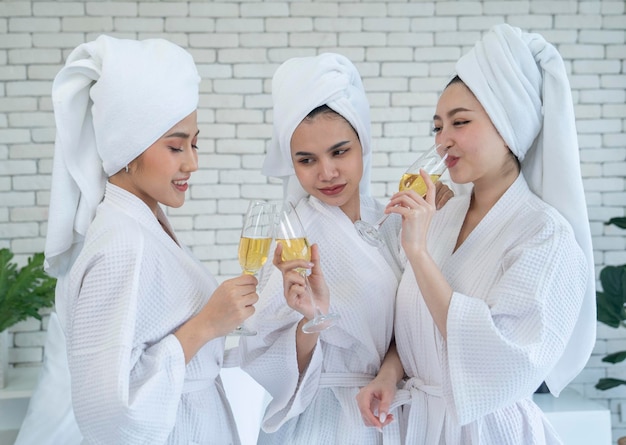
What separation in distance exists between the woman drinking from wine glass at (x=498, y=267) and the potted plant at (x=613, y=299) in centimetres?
222

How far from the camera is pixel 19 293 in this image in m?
3.95

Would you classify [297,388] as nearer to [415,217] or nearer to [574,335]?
[415,217]

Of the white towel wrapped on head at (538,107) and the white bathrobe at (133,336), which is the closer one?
the white bathrobe at (133,336)

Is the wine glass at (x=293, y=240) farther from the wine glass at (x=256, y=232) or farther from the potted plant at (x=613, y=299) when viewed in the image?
the potted plant at (x=613, y=299)

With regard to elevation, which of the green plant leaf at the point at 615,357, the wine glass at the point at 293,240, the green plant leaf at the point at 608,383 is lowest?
the green plant leaf at the point at 608,383

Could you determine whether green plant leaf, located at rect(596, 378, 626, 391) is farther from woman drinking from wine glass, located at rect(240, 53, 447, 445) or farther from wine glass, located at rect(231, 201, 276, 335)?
wine glass, located at rect(231, 201, 276, 335)

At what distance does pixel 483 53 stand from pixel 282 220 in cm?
77

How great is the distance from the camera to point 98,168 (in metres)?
2.10

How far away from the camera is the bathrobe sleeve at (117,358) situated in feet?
5.85

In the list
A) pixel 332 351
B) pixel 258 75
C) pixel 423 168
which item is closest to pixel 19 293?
pixel 258 75

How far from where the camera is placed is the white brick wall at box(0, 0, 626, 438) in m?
4.35

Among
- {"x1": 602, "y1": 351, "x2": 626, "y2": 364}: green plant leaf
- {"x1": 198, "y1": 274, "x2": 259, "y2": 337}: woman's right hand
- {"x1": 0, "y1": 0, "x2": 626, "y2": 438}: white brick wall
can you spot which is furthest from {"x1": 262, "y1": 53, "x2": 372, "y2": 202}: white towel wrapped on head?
{"x1": 602, "y1": 351, "x2": 626, "y2": 364}: green plant leaf

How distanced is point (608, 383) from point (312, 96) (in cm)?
306

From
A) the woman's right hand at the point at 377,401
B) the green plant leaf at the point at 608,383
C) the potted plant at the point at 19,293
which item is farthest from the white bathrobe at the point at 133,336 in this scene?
the green plant leaf at the point at 608,383
